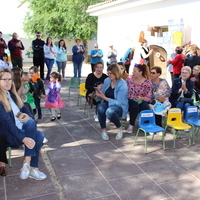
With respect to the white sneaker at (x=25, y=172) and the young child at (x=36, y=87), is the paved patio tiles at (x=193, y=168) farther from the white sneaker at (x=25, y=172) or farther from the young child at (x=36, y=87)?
the young child at (x=36, y=87)

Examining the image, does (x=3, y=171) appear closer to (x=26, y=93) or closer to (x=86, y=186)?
(x=86, y=186)

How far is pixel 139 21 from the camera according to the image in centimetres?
1333

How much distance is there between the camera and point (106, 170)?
402 centimetres

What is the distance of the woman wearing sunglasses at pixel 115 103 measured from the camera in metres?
5.23

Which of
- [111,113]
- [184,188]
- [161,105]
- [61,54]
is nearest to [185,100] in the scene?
[161,105]

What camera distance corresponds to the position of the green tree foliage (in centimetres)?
2145

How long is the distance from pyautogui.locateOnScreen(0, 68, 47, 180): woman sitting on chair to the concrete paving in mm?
172

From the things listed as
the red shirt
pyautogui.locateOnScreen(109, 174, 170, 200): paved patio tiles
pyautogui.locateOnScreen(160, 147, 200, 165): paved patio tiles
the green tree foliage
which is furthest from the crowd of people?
the green tree foliage

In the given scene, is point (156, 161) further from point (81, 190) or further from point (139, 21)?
point (139, 21)

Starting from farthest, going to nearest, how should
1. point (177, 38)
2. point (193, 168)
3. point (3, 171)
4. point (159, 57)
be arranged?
point (159, 57) < point (177, 38) < point (193, 168) < point (3, 171)

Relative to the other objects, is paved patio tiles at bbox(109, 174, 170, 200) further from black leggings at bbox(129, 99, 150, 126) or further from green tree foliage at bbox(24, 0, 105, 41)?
green tree foliage at bbox(24, 0, 105, 41)

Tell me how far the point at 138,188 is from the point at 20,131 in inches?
69.2

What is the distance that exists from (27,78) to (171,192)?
363 centimetres

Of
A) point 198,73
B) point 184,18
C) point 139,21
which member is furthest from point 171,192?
point 139,21
